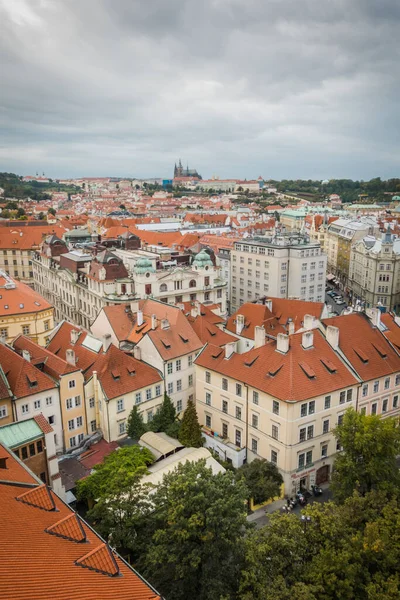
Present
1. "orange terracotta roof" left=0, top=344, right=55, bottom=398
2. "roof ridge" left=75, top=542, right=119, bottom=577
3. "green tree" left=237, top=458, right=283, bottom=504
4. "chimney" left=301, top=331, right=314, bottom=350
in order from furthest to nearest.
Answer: "chimney" left=301, top=331, right=314, bottom=350, "orange terracotta roof" left=0, top=344, right=55, bottom=398, "green tree" left=237, top=458, right=283, bottom=504, "roof ridge" left=75, top=542, right=119, bottom=577

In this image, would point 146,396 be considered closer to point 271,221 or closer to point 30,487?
point 30,487

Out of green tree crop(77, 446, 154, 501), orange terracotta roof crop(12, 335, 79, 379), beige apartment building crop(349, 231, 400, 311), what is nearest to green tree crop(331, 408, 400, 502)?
green tree crop(77, 446, 154, 501)

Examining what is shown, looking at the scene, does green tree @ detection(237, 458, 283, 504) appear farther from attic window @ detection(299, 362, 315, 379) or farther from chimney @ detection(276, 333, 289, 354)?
chimney @ detection(276, 333, 289, 354)

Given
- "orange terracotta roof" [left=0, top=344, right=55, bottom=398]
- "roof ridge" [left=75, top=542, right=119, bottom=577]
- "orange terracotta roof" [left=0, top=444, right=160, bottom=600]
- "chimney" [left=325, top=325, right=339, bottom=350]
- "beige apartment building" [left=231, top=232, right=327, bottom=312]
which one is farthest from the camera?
"beige apartment building" [left=231, top=232, right=327, bottom=312]

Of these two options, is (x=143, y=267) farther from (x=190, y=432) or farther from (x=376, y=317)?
(x=376, y=317)

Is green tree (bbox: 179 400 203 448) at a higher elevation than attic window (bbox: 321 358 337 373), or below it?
below

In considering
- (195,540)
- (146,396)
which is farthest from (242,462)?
(195,540)

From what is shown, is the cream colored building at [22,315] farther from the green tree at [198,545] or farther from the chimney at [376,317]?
the green tree at [198,545]
